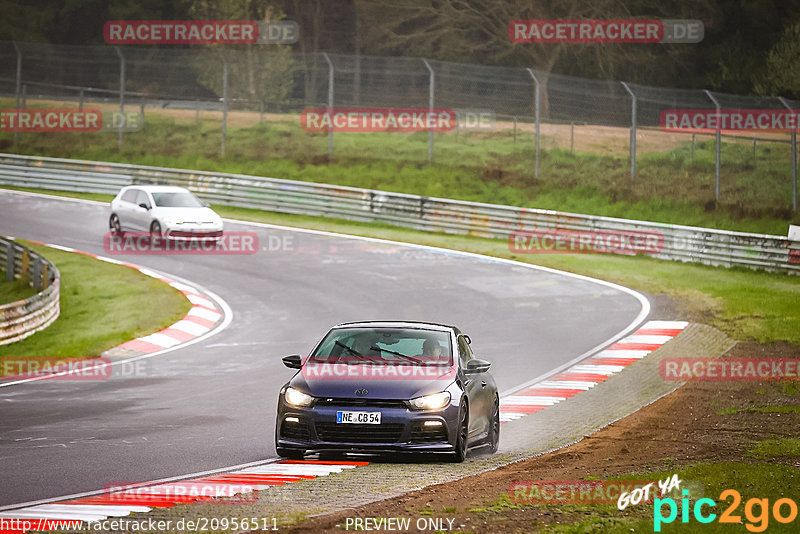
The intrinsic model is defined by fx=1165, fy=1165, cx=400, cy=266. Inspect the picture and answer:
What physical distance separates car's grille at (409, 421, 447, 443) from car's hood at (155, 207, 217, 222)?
19.3 metres

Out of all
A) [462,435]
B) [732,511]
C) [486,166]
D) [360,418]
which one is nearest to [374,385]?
[360,418]

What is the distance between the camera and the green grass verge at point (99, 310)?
66.4ft

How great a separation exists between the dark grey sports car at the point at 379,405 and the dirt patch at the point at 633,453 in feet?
2.19

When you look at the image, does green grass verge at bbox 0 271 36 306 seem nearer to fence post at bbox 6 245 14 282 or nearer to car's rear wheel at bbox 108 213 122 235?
fence post at bbox 6 245 14 282

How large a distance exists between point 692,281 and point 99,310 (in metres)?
12.6

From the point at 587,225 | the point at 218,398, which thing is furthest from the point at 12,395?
the point at 587,225

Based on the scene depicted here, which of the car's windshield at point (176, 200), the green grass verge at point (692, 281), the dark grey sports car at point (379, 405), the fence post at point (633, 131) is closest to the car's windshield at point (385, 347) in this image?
the dark grey sports car at point (379, 405)

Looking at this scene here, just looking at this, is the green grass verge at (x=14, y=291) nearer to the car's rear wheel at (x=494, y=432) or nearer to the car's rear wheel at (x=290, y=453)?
the car's rear wheel at (x=494, y=432)

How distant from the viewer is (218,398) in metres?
15.1

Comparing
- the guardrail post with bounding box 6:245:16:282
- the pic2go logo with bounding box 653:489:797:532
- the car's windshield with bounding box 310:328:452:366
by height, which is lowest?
the guardrail post with bounding box 6:245:16:282

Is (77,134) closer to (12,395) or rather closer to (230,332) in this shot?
(230,332)

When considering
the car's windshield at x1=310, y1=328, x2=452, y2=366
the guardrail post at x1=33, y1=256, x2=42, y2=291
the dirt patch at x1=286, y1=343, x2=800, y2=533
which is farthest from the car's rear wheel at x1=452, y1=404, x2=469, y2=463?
the guardrail post at x1=33, y1=256, x2=42, y2=291

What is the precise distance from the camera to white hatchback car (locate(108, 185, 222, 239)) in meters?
29.0

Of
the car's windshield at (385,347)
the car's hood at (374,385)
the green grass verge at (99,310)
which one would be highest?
the car's windshield at (385,347)
